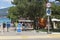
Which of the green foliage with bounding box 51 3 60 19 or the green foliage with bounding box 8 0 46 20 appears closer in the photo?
the green foliage with bounding box 51 3 60 19

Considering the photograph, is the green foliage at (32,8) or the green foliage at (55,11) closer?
the green foliage at (55,11)

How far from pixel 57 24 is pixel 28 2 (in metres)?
9.59

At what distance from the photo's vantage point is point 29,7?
5400 cm

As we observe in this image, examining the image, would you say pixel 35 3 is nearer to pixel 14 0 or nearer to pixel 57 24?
pixel 57 24

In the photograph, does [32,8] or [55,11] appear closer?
[55,11]

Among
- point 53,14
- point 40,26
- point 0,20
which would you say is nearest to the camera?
point 0,20

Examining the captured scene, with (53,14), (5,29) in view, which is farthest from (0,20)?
(53,14)

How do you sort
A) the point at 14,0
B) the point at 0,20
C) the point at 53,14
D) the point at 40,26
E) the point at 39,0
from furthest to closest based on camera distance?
the point at 14,0
the point at 40,26
the point at 39,0
the point at 53,14
the point at 0,20

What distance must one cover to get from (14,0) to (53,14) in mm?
18586

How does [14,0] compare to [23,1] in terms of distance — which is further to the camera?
[14,0]

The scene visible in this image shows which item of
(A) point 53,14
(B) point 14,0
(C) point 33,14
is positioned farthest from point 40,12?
(B) point 14,0

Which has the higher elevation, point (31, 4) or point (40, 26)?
point (31, 4)

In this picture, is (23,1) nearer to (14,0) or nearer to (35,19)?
(35,19)

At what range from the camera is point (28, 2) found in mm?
53969
